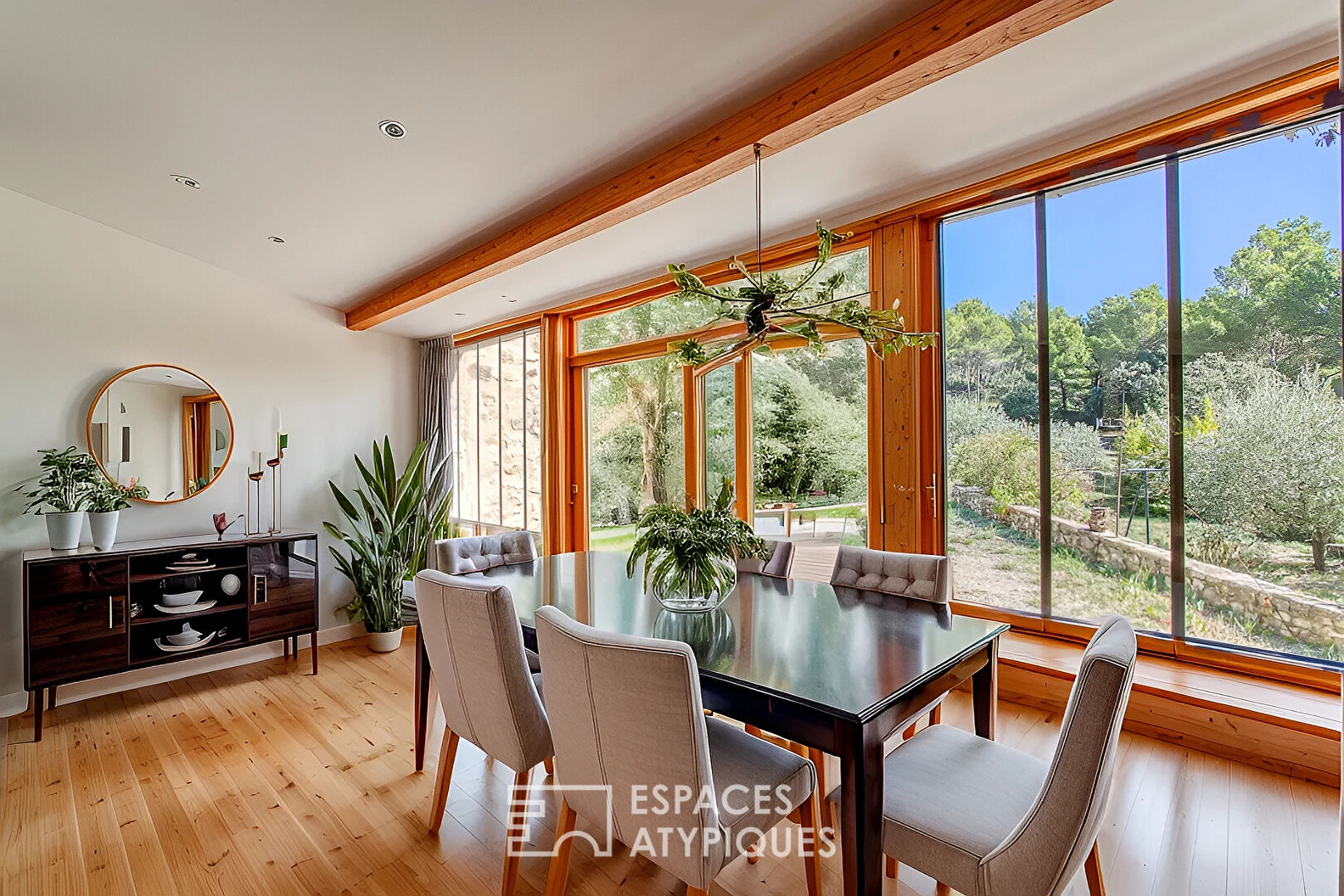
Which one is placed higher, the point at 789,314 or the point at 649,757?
the point at 789,314

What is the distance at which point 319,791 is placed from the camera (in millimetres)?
2531

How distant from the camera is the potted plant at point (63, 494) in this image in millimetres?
3295

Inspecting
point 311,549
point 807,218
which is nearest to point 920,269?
point 807,218

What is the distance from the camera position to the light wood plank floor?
1.93 m

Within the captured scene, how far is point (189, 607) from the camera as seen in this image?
361 cm

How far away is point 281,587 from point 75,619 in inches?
37.3

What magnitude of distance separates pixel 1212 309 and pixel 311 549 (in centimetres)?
503

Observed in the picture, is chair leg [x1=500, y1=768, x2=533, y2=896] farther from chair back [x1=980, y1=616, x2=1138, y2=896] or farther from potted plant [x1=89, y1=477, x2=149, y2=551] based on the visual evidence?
potted plant [x1=89, y1=477, x2=149, y2=551]

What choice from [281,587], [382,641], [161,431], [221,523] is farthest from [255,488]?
[382,641]

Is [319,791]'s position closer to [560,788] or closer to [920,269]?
[560,788]

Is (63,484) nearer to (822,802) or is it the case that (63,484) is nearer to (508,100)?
(508,100)

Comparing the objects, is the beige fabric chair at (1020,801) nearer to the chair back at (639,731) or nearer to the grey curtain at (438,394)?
the chair back at (639,731)

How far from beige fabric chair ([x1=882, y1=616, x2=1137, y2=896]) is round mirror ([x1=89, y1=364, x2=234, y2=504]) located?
444 cm

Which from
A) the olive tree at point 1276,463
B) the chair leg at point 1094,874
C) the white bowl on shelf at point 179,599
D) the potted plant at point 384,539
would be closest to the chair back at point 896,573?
the chair leg at point 1094,874
